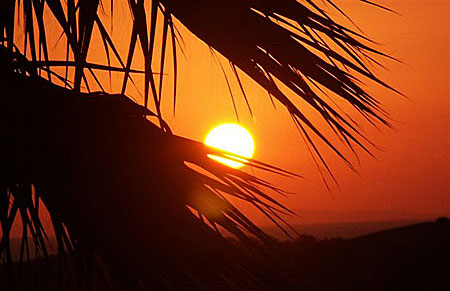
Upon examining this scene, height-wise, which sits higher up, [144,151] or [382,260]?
[144,151]

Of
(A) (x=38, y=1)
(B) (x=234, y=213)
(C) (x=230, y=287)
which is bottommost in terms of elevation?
(C) (x=230, y=287)

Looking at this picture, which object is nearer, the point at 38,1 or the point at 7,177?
the point at 7,177

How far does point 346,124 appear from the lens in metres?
1.21

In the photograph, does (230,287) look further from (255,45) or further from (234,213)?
(255,45)

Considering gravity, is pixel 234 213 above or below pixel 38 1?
below

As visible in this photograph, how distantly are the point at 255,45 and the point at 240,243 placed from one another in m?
0.41

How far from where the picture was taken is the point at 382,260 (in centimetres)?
664

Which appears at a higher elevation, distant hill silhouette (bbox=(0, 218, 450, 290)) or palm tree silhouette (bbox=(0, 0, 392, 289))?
palm tree silhouette (bbox=(0, 0, 392, 289))

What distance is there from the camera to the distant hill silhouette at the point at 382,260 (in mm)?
6062

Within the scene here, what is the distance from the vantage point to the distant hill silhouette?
19.9ft

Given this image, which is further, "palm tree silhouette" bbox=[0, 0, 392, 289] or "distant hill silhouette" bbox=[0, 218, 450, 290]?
"distant hill silhouette" bbox=[0, 218, 450, 290]

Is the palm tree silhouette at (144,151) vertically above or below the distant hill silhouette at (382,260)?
above

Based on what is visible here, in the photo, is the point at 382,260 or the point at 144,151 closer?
the point at 144,151

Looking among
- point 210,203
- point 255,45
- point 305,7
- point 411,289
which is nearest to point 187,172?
point 210,203
